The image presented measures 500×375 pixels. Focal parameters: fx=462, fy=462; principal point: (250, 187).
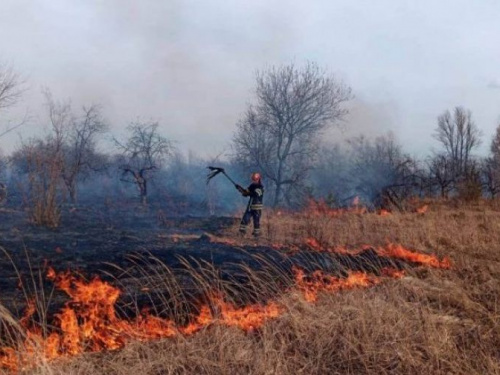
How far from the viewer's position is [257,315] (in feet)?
17.3

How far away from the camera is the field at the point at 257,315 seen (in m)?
4.08

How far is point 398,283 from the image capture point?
22.0 ft

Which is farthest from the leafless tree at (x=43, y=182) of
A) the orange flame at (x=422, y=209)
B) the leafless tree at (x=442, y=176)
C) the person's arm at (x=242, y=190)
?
the leafless tree at (x=442, y=176)

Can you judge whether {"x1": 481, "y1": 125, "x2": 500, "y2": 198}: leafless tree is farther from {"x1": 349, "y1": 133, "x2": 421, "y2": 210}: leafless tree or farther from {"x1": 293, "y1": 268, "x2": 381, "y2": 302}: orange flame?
{"x1": 293, "y1": 268, "x2": 381, "y2": 302}: orange flame

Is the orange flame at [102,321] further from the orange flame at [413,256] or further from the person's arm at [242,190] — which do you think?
the person's arm at [242,190]

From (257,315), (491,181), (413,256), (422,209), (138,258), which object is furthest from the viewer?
(491,181)

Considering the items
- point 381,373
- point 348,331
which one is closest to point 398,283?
point 348,331

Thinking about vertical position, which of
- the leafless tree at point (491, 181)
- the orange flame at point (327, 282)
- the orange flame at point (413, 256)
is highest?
the leafless tree at point (491, 181)

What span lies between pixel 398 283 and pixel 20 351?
16.4 feet

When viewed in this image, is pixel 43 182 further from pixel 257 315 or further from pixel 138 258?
pixel 257 315

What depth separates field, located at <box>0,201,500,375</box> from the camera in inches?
161

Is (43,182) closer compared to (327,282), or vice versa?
(327,282)

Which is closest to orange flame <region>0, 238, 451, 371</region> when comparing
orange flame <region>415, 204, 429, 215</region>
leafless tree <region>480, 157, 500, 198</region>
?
orange flame <region>415, 204, 429, 215</region>

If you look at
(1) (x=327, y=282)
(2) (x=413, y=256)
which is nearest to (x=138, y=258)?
(1) (x=327, y=282)
